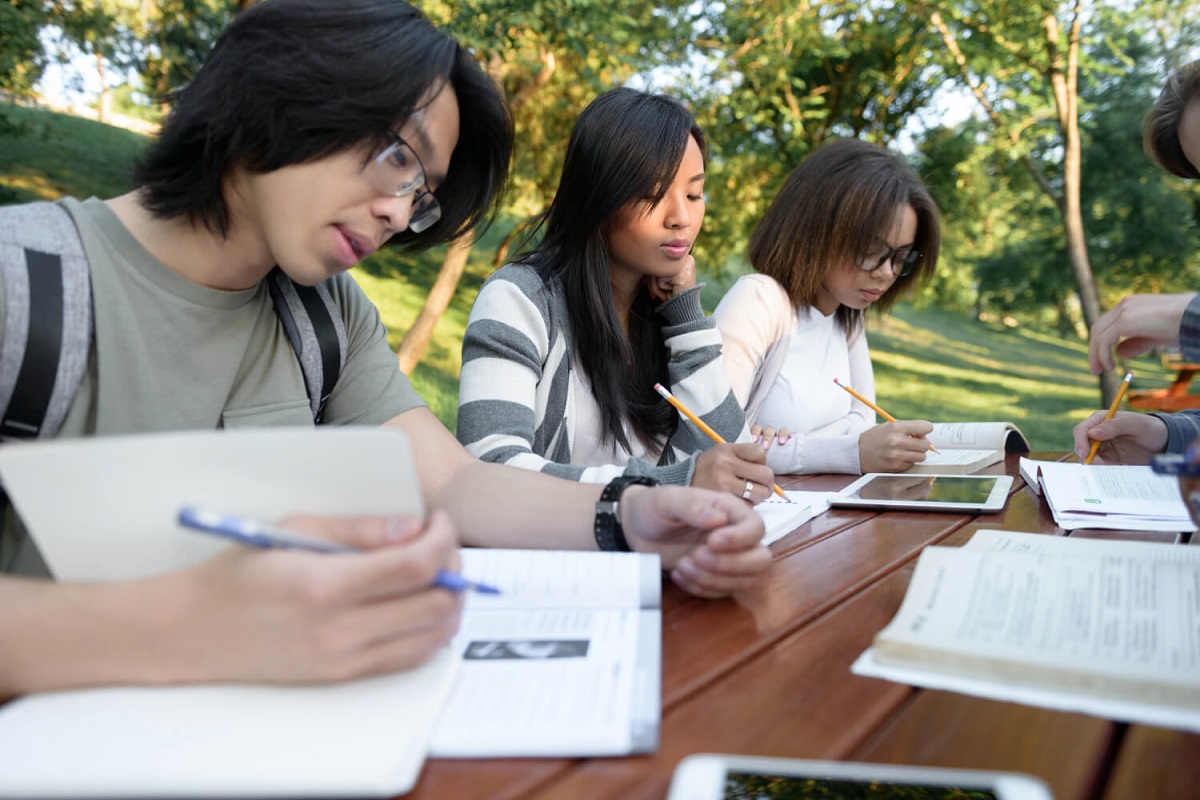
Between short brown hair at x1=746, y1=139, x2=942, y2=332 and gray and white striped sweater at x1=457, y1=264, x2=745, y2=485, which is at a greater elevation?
short brown hair at x1=746, y1=139, x2=942, y2=332

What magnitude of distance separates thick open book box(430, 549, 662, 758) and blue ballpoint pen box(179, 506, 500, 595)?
13cm

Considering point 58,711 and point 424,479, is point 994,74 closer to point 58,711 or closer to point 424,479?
point 424,479

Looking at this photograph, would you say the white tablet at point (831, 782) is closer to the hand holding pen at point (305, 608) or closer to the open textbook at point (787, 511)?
the hand holding pen at point (305, 608)

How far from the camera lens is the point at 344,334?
1.41m

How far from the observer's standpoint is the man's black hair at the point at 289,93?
1.16m

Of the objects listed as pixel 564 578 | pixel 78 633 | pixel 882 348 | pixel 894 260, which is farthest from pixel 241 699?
pixel 882 348

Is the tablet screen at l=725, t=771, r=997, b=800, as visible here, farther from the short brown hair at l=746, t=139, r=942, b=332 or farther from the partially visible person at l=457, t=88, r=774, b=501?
the short brown hair at l=746, t=139, r=942, b=332

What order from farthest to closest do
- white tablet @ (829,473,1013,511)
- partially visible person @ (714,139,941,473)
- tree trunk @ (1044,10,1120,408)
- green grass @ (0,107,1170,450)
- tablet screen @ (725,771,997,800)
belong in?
green grass @ (0,107,1170,450), tree trunk @ (1044,10,1120,408), partially visible person @ (714,139,941,473), white tablet @ (829,473,1013,511), tablet screen @ (725,771,997,800)

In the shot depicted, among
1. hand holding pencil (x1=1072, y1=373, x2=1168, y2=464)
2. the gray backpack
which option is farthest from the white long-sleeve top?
the gray backpack

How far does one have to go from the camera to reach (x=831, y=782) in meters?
0.61

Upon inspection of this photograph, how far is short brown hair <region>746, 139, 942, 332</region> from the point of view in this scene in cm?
255

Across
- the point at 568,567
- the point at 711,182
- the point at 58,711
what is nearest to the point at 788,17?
Result: the point at 711,182

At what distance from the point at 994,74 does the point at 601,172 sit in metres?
3.90

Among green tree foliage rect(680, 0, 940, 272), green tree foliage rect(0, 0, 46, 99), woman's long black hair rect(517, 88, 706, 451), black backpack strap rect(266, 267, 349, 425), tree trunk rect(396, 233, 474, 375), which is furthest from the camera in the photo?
tree trunk rect(396, 233, 474, 375)
